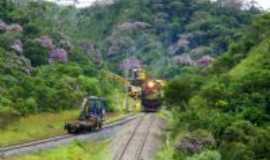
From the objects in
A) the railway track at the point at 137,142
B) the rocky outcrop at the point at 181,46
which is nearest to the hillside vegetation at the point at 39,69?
the railway track at the point at 137,142

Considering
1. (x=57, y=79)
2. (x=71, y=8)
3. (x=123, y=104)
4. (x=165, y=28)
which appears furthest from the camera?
(x=71, y=8)

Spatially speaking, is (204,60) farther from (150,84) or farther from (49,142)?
(49,142)

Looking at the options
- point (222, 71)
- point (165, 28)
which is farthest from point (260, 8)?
point (222, 71)

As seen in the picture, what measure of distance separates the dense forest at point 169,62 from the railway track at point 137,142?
179 centimetres

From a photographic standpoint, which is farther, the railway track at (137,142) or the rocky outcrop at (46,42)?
the rocky outcrop at (46,42)

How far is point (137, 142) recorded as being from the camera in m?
42.7

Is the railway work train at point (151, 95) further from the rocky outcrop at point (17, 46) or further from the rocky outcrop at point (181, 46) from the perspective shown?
the rocky outcrop at point (181, 46)

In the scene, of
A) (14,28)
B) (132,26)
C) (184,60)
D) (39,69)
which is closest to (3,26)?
(14,28)

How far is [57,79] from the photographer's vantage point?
197ft

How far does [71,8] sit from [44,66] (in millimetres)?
57544

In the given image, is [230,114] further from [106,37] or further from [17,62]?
[106,37]

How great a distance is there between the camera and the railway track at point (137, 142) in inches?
1419

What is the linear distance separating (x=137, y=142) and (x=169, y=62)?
191ft

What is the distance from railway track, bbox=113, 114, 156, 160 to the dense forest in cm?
179
